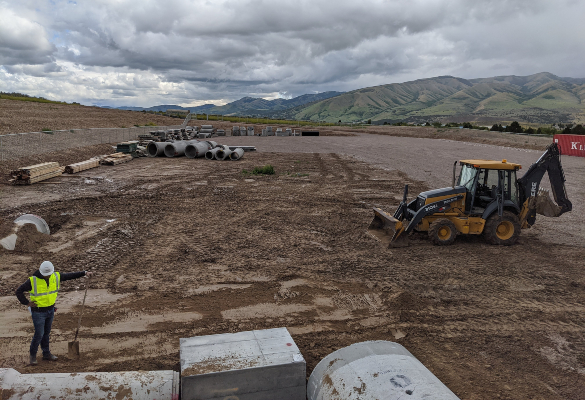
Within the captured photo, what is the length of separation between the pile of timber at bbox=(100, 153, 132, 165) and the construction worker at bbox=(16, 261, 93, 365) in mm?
21432

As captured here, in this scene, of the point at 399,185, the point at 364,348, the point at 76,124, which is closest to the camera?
the point at 364,348

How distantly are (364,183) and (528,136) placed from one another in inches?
1350

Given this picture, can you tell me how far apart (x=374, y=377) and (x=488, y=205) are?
884 centimetres

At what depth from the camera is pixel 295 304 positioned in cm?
807

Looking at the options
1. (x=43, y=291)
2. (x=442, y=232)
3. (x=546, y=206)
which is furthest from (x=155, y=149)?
(x=546, y=206)

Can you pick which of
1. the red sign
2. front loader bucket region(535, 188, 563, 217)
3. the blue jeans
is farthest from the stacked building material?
the red sign

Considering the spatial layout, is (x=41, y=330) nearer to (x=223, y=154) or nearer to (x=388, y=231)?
(x=388, y=231)

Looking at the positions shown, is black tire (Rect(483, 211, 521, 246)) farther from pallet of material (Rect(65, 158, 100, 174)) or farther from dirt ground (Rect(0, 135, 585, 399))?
pallet of material (Rect(65, 158, 100, 174))

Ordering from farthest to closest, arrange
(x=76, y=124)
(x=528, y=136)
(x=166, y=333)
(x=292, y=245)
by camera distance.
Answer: (x=528, y=136) → (x=76, y=124) → (x=292, y=245) → (x=166, y=333)

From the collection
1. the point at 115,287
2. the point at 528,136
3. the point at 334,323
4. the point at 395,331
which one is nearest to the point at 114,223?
the point at 115,287

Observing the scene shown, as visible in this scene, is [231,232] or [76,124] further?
[76,124]

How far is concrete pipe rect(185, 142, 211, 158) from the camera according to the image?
1182 inches

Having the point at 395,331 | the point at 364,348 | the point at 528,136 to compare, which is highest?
the point at 528,136

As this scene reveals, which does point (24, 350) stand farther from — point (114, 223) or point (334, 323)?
point (114, 223)
